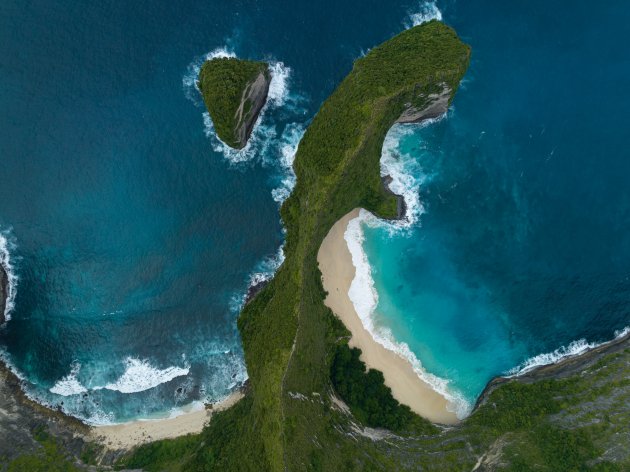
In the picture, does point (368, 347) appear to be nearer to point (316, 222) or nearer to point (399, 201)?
point (316, 222)

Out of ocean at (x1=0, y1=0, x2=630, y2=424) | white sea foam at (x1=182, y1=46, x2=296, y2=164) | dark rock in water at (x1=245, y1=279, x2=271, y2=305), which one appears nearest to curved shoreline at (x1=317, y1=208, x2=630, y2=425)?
ocean at (x1=0, y1=0, x2=630, y2=424)

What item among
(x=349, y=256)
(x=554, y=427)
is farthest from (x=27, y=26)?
(x=554, y=427)

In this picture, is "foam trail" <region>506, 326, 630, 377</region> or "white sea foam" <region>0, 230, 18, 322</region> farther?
"white sea foam" <region>0, 230, 18, 322</region>

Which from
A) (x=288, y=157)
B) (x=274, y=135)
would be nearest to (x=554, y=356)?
(x=288, y=157)

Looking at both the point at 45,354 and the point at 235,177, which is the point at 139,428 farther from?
the point at 235,177

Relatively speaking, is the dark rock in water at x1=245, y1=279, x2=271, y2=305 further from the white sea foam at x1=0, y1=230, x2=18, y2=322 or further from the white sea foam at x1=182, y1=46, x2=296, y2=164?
the white sea foam at x1=0, y1=230, x2=18, y2=322
